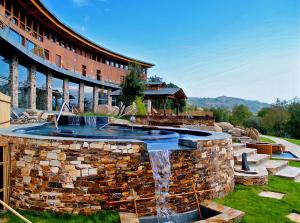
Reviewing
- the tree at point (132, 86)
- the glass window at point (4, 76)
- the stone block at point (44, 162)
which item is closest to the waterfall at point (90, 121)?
the glass window at point (4, 76)

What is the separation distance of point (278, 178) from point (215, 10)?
13.5m

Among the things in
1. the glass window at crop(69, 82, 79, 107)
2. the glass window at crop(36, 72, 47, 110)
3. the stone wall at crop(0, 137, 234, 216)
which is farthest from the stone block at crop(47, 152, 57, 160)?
the glass window at crop(69, 82, 79, 107)

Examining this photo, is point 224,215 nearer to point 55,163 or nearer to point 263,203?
point 263,203

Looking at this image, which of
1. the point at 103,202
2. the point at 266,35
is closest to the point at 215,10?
the point at 266,35

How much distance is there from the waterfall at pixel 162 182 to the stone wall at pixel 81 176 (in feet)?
0.32

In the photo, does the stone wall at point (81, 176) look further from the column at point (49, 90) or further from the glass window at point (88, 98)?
the glass window at point (88, 98)

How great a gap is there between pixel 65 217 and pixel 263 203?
14.2ft

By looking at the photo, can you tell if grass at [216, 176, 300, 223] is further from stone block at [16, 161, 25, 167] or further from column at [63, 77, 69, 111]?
column at [63, 77, 69, 111]

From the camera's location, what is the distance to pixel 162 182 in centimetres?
504

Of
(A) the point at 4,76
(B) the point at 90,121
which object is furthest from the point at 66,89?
(B) the point at 90,121

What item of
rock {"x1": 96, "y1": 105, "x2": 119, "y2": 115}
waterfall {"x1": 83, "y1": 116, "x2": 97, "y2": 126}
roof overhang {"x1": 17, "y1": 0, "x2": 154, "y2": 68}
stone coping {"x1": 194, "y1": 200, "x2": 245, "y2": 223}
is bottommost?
stone coping {"x1": 194, "y1": 200, "x2": 245, "y2": 223}

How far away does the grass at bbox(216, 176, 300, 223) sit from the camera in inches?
199

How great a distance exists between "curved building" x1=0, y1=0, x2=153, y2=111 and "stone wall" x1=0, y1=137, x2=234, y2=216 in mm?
11368

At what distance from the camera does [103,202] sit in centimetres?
467
